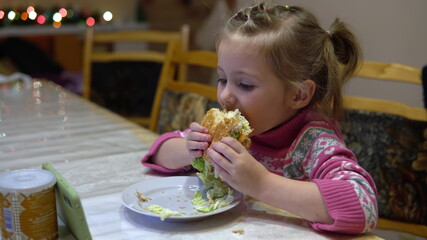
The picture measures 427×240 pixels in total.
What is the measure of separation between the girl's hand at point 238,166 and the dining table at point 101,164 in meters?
0.07

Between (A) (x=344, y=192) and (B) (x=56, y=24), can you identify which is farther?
(B) (x=56, y=24)

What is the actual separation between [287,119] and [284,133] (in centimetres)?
4

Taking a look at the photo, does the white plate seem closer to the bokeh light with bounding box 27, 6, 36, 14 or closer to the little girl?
the little girl

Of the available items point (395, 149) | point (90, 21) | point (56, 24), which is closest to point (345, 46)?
point (395, 149)

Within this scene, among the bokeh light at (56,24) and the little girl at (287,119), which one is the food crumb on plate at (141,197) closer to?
the little girl at (287,119)

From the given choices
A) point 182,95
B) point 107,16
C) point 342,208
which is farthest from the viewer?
point 107,16

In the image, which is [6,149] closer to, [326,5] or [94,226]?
[94,226]

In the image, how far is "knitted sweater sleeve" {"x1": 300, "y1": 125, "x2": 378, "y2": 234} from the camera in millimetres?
843

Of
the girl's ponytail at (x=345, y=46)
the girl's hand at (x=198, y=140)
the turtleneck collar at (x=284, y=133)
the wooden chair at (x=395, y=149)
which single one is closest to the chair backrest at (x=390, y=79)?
the wooden chair at (x=395, y=149)

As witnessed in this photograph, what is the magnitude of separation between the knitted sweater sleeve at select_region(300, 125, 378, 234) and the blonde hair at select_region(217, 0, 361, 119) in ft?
0.65

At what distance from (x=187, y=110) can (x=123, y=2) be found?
11.7 feet

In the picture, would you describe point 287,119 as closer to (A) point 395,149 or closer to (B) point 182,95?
(A) point 395,149

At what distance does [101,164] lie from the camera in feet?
4.12

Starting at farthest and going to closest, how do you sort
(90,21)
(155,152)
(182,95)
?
(90,21), (182,95), (155,152)
